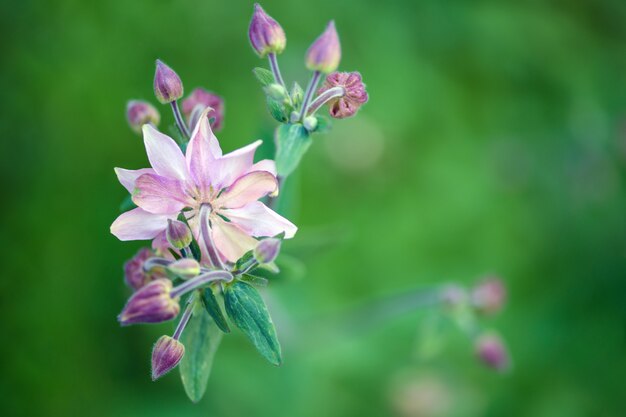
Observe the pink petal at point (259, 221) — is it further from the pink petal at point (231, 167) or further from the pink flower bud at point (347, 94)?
the pink flower bud at point (347, 94)

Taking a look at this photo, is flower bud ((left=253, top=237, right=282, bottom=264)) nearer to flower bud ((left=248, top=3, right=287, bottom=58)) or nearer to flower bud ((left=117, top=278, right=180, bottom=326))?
flower bud ((left=117, top=278, right=180, bottom=326))

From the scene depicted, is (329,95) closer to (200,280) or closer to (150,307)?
(200,280)

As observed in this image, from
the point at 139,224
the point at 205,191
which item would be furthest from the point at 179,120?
the point at 139,224

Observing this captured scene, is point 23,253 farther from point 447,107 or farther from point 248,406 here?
point 447,107

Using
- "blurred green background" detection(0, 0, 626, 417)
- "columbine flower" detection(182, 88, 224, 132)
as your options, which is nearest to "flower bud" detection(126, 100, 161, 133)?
"columbine flower" detection(182, 88, 224, 132)

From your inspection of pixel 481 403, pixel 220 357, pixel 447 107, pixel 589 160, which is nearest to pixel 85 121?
pixel 220 357

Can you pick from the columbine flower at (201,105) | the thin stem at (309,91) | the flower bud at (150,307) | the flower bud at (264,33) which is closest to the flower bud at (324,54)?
the thin stem at (309,91)
